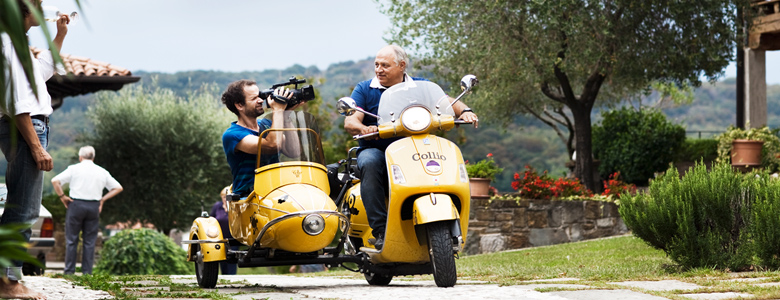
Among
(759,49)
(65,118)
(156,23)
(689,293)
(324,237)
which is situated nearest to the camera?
(689,293)

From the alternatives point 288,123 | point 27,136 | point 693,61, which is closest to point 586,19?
point 693,61

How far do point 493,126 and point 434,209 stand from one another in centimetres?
3432

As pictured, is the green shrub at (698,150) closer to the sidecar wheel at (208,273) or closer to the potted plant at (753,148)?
the potted plant at (753,148)

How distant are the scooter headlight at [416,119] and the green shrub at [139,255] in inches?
247

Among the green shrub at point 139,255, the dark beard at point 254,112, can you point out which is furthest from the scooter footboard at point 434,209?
the green shrub at point 139,255

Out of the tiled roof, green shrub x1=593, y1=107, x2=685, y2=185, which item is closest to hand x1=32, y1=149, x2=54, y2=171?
the tiled roof

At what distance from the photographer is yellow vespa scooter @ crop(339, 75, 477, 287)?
4430 millimetres

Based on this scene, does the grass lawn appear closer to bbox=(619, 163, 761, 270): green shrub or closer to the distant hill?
bbox=(619, 163, 761, 270): green shrub

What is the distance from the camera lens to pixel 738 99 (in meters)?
15.8

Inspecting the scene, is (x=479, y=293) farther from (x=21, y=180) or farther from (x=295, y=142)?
(x=21, y=180)

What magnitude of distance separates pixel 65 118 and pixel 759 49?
46.2 m

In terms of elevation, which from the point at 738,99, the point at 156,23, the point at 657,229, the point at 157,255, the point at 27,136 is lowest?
the point at 157,255

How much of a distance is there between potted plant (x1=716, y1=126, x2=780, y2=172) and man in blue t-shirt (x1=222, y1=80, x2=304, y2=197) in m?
9.56

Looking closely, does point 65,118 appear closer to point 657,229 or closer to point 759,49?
point 759,49
